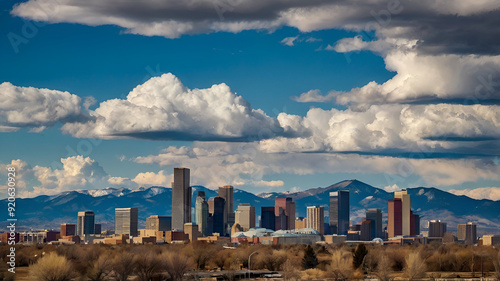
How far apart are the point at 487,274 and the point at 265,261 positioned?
53.3 m

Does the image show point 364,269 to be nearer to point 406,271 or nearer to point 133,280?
point 406,271

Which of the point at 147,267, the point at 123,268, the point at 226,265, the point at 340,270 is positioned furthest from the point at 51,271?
the point at 226,265

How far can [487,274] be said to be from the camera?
164375 mm

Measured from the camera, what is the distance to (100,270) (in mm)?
128500

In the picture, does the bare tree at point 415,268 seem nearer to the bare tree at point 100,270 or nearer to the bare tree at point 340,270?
the bare tree at point 340,270

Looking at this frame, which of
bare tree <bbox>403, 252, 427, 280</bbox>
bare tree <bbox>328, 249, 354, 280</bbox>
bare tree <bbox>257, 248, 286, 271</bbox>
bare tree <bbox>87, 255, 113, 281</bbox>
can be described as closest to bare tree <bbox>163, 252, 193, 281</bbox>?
bare tree <bbox>87, 255, 113, 281</bbox>

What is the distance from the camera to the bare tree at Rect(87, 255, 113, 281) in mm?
127463

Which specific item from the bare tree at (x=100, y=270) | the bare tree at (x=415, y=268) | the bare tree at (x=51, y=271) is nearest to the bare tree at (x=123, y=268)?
the bare tree at (x=100, y=270)

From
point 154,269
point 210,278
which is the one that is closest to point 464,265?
point 210,278

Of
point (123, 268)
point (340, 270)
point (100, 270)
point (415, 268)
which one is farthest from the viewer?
point (415, 268)

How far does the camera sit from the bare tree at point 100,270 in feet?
418

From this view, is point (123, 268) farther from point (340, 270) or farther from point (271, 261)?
point (271, 261)

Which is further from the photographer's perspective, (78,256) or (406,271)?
(78,256)

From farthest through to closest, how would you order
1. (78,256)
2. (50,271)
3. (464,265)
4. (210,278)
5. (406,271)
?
1. (464,265)
2. (78,256)
3. (406,271)
4. (210,278)
5. (50,271)
